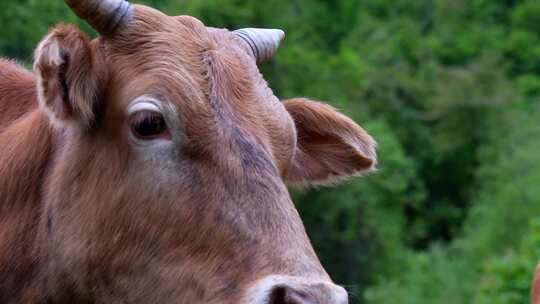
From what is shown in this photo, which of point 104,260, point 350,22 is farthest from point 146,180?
point 350,22

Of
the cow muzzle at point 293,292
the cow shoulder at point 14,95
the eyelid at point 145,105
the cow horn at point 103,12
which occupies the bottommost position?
the cow shoulder at point 14,95

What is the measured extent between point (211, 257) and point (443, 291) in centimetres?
3227

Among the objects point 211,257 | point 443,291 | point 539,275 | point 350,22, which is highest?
point 211,257

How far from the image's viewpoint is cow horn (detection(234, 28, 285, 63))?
22.3 feet

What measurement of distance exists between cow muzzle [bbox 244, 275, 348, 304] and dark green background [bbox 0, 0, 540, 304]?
26.0 metres

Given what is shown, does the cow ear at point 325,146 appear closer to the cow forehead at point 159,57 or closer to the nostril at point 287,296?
the cow forehead at point 159,57

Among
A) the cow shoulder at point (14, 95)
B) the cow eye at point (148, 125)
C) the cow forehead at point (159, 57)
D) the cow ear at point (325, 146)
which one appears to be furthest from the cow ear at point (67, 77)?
the cow ear at point (325, 146)

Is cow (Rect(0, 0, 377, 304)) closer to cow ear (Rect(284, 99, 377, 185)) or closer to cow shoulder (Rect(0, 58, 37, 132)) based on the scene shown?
cow shoulder (Rect(0, 58, 37, 132))

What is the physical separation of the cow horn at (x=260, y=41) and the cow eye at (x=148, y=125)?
91cm

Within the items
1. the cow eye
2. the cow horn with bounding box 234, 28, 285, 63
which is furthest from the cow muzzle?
the cow horn with bounding box 234, 28, 285, 63

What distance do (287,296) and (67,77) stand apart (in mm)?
1427

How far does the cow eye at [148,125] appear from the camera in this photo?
19.8 feet

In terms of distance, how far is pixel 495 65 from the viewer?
5672 centimetres

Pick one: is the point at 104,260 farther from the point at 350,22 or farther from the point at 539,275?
the point at 350,22
